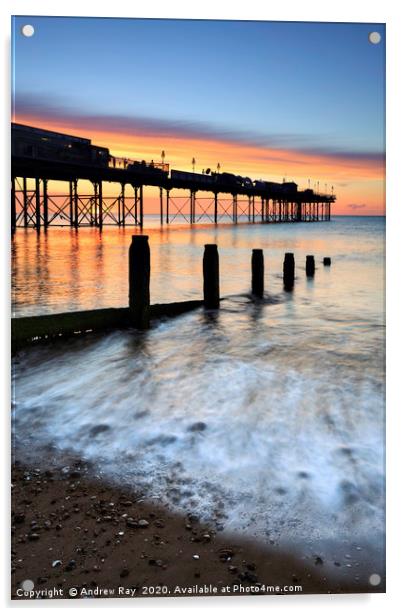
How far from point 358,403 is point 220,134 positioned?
8.09 ft

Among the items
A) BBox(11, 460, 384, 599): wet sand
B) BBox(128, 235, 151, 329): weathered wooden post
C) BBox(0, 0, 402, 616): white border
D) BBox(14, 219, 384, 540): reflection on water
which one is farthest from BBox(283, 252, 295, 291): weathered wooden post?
BBox(11, 460, 384, 599): wet sand

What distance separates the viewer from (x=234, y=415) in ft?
15.3

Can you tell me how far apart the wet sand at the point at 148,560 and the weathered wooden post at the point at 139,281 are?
3679 millimetres

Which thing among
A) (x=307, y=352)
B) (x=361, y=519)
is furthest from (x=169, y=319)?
(x=361, y=519)

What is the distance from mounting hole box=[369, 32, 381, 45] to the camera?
432 cm

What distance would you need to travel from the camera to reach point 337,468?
13.0 feet

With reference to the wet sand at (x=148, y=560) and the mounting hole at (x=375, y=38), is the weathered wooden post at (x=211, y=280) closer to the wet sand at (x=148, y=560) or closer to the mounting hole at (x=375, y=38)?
the mounting hole at (x=375, y=38)

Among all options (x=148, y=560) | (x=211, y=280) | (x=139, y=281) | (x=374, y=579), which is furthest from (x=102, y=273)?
(x=374, y=579)

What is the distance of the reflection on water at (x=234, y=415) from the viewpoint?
3619 mm

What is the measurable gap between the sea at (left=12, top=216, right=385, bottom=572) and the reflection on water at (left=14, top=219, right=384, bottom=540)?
0.04 ft

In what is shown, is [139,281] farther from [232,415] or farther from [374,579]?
[374,579]

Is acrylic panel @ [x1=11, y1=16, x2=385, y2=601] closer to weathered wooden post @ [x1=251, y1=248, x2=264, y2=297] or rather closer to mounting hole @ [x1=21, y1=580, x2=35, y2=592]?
mounting hole @ [x1=21, y1=580, x2=35, y2=592]
